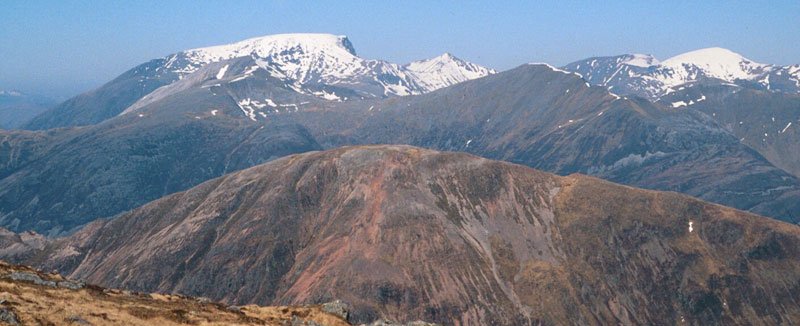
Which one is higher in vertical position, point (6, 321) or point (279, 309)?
point (6, 321)

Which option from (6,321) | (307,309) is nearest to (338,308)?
(307,309)

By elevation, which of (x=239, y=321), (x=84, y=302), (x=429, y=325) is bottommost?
(x=429, y=325)

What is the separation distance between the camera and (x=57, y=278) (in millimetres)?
82812

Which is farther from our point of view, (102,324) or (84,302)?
(84,302)

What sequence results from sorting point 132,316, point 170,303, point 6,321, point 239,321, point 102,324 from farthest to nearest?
point 170,303
point 239,321
point 132,316
point 102,324
point 6,321

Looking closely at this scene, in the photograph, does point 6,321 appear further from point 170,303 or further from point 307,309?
point 307,309

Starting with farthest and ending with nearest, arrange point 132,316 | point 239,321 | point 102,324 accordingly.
Result: point 239,321 → point 132,316 → point 102,324

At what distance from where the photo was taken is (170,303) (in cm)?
8400

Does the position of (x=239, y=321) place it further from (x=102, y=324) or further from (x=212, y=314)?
(x=102, y=324)

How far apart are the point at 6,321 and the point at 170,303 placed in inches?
979

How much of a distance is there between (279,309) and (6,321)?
36108 mm

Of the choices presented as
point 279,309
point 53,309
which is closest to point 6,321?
point 53,309

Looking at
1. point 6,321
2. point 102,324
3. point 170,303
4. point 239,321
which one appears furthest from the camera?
point 170,303

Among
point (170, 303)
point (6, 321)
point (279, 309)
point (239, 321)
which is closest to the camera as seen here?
point (6, 321)
